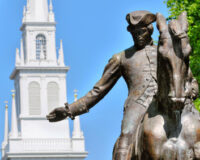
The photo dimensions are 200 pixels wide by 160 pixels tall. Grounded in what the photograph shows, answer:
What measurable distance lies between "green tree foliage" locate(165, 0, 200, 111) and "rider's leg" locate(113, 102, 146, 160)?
14.4m

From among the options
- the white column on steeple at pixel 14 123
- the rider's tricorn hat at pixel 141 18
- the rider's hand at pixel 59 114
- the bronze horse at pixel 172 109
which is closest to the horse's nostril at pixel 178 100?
the bronze horse at pixel 172 109

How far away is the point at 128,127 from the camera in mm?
10711

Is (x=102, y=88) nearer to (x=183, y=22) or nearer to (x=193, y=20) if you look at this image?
(x=183, y=22)

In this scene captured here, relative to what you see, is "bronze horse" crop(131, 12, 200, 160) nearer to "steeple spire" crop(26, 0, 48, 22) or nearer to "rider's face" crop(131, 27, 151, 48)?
"rider's face" crop(131, 27, 151, 48)

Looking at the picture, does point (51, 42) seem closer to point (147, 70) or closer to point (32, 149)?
point (32, 149)

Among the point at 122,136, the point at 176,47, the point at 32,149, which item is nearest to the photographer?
the point at 176,47

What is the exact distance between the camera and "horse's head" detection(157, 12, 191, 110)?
9.29 meters

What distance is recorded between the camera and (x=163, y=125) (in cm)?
959

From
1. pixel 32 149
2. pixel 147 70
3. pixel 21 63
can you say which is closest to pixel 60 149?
pixel 32 149

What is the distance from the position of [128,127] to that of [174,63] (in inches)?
62.6

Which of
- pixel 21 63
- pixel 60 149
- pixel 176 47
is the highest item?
pixel 21 63

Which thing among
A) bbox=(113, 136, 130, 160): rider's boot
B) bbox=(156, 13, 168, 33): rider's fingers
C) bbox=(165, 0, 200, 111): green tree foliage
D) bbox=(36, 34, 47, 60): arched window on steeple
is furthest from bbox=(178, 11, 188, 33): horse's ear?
bbox=(36, 34, 47, 60): arched window on steeple

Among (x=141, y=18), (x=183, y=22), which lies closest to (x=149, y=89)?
(x=141, y=18)

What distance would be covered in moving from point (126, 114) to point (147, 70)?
0.54m
